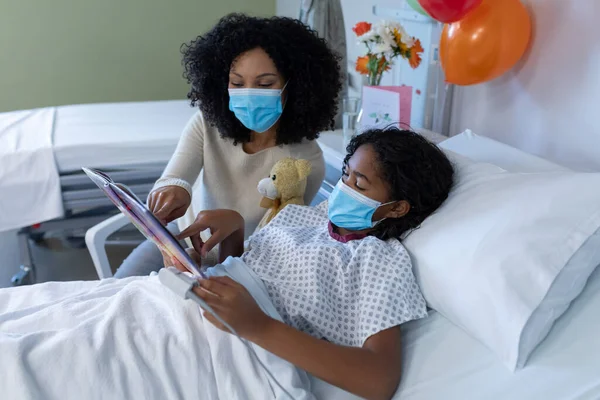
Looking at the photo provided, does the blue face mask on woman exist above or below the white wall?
below

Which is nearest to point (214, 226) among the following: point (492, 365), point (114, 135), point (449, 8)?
point (492, 365)

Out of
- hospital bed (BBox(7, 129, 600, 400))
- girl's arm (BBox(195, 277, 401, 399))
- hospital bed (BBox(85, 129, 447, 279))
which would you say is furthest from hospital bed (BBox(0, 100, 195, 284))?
girl's arm (BBox(195, 277, 401, 399))

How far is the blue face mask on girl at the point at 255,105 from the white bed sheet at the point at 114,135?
96cm

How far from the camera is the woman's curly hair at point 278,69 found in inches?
63.2

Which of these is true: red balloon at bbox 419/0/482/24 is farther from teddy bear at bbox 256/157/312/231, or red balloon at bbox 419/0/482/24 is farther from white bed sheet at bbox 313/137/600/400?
white bed sheet at bbox 313/137/600/400

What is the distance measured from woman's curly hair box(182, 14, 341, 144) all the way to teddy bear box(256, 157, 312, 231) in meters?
0.13

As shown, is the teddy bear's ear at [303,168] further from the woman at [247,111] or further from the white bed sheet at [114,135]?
the white bed sheet at [114,135]

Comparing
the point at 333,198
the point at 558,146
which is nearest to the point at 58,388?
the point at 333,198

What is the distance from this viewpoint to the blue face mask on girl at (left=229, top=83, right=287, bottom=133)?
1587 millimetres

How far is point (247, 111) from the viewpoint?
1.59m

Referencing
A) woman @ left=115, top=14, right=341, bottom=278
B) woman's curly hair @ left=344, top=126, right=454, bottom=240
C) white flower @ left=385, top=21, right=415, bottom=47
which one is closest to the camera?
woman's curly hair @ left=344, top=126, right=454, bottom=240

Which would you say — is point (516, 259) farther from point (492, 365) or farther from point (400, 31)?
point (400, 31)

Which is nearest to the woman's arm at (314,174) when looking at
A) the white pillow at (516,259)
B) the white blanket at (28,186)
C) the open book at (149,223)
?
the white pillow at (516,259)

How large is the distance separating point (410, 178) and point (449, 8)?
57cm
